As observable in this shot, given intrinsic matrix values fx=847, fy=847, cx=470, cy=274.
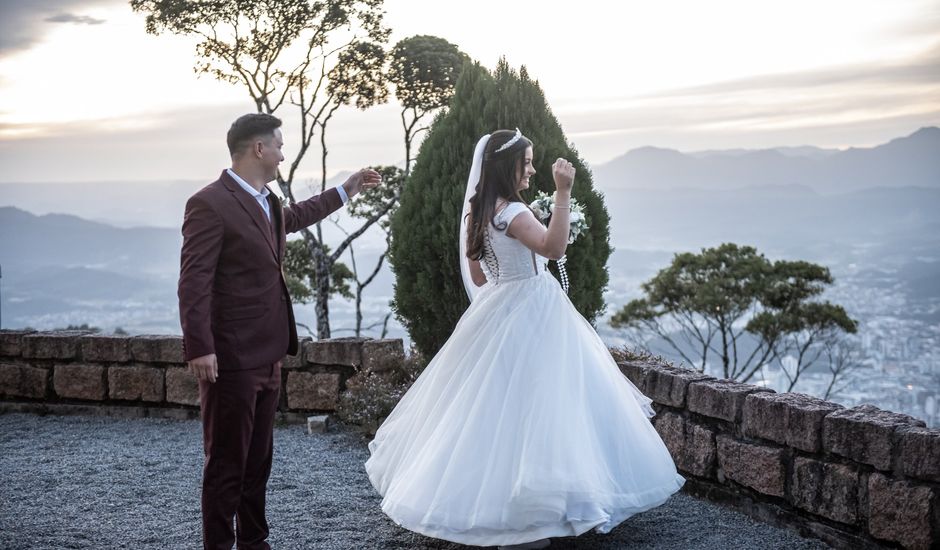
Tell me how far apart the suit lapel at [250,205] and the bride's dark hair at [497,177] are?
1.11 meters

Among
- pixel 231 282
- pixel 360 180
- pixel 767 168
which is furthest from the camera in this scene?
pixel 767 168

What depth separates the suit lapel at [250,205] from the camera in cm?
390

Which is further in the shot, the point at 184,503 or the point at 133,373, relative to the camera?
the point at 133,373

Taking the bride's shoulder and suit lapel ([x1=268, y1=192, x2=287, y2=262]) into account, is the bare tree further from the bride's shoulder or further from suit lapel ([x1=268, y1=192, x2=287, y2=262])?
the bride's shoulder

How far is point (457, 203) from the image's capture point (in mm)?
6660

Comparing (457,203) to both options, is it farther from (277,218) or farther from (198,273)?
(198,273)

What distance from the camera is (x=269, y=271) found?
4.00 m

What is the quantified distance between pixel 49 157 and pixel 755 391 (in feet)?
65.4

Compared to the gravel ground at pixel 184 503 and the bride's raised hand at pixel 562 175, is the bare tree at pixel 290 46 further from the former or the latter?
the bride's raised hand at pixel 562 175

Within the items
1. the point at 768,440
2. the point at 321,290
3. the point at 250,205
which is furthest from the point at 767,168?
the point at 250,205

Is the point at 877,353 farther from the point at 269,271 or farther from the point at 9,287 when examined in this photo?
the point at 9,287

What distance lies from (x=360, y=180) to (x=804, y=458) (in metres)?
2.91

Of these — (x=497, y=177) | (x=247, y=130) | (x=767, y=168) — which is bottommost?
(x=497, y=177)

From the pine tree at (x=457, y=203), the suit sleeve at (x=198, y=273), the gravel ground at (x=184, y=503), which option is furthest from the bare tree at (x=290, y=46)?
the suit sleeve at (x=198, y=273)
